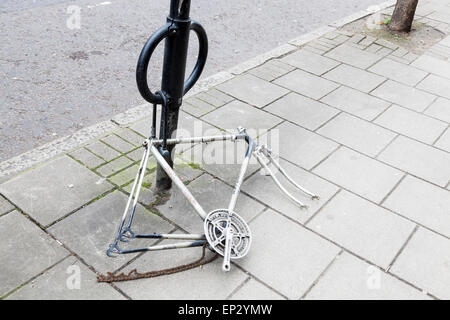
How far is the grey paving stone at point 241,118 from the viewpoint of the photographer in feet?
15.1

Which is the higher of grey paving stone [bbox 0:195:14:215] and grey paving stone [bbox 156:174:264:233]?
grey paving stone [bbox 156:174:264:233]

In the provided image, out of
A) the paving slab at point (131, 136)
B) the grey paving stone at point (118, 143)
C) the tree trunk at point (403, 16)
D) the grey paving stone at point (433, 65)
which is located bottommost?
the grey paving stone at point (118, 143)

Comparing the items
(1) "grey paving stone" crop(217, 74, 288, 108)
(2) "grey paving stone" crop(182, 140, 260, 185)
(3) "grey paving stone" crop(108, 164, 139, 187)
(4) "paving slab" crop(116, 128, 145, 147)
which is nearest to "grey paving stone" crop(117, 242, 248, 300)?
(3) "grey paving stone" crop(108, 164, 139, 187)

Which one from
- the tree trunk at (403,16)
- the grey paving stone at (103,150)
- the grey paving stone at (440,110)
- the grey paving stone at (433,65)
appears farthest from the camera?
the tree trunk at (403,16)

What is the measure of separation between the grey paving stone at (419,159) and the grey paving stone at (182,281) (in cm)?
207

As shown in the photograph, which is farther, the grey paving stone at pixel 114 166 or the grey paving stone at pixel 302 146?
the grey paving stone at pixel 302 146

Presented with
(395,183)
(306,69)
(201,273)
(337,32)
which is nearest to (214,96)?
(306,69)

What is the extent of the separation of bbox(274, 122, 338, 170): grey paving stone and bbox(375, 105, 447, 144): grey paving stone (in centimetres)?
83

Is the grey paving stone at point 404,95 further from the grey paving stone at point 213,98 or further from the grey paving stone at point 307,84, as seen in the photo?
the grey paving stone at point 213,98

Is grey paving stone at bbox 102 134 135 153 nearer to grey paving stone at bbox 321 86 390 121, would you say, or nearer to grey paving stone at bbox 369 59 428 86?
grey paving stone at bbox 321 86 390 121

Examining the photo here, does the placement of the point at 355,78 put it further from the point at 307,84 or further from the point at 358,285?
the point at 358,285

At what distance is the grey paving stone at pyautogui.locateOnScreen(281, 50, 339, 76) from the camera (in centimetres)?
589

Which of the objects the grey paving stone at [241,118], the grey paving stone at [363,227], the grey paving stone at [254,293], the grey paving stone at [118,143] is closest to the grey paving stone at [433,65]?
the grey paving stone at [241,118]

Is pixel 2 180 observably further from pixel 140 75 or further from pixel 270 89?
pixel 270 89
